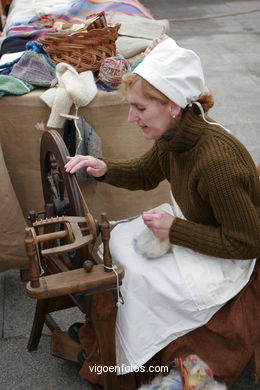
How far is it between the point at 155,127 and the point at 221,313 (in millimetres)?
662

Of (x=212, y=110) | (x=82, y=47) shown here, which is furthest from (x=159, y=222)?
(x=212, y=110)

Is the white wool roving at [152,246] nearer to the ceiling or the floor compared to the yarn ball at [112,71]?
nearer to the floor

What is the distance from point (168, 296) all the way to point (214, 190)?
37cm

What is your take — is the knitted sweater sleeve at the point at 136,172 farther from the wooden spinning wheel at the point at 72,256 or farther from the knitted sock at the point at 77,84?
the knitted sock at the point at 77,84

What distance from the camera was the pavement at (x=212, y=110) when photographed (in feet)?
6.72

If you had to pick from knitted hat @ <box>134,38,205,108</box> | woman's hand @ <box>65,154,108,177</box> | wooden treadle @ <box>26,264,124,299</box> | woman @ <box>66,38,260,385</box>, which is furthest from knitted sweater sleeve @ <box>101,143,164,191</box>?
wooden treadle @ <box>26,264,124,299</box>

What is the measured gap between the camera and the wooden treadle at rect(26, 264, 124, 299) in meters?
1.39

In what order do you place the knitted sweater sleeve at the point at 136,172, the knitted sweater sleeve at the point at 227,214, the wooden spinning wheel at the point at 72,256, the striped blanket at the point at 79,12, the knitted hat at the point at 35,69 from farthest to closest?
the striped blanket at the point at 79,12, the knitted hat at the point at 35,69, the knitted sweater sleeve at the point at 136,172, the knitted sweater sleeve at the point at 227,214, the wooden spinning wheel at the point at 72,256

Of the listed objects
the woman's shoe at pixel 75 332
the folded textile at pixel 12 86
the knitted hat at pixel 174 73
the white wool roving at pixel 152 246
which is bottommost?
the woman's shoe at pixel 75 332

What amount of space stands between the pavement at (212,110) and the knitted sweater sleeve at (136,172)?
0.78 meters

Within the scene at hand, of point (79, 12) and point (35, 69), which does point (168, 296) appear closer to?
point (35, 69)

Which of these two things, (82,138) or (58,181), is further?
(82,138)

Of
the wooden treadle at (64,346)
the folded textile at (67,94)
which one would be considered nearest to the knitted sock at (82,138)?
the folded textile at (67,94)

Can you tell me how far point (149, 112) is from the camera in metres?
1.57
